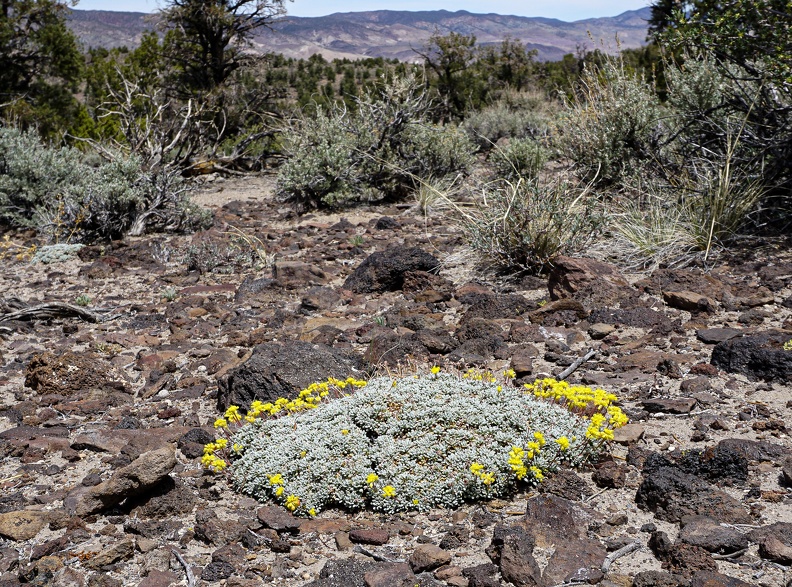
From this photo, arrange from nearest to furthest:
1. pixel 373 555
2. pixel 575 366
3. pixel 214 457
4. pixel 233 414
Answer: pixel 373 555, pixel 214 457, pixel 233 414, pixel 575 366

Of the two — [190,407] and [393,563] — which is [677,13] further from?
[393,563]

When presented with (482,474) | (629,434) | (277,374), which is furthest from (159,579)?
(629,434)

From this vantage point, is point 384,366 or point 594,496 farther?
point 384,366

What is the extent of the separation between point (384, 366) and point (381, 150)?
20.4 ft

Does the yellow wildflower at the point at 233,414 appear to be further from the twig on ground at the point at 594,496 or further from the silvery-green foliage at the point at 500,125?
the silvery-green foliage at the point at 500,125

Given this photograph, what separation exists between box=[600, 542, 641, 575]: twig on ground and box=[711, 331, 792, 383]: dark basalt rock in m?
1.60

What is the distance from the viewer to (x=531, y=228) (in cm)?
594

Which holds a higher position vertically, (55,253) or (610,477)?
(610,477)

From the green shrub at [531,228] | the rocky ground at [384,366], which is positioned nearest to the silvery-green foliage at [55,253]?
the rocky ground at [384,366]

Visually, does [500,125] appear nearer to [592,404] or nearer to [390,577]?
[592,404]

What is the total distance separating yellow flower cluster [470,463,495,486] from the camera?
110 inches

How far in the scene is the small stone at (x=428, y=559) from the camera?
8.27ft

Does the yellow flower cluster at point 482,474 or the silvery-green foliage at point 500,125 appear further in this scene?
the silvery-green foliage at point 500,125

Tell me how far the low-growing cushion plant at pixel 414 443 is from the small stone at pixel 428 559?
12.5 inches
